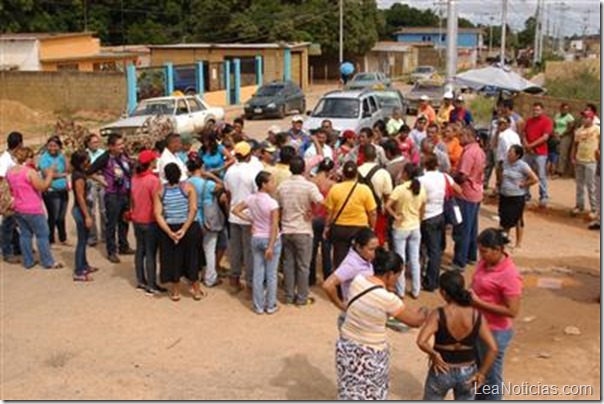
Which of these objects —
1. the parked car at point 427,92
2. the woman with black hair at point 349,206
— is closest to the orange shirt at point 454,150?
the woman with black hair at point 349,206

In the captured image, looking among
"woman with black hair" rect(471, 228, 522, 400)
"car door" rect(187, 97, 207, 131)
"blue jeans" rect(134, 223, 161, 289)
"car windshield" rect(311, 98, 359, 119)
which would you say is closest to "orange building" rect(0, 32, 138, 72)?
"car door" rect(187, 97, 207, 131)

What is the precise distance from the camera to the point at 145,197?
8.66 meters

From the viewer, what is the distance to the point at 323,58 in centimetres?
5769

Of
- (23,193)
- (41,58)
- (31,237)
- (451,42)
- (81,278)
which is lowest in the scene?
(81,278)

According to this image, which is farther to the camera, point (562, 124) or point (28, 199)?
point (562, 124)

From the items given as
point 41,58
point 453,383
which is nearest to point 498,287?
point 453,383

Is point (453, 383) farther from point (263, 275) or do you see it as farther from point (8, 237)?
point (8, 237)

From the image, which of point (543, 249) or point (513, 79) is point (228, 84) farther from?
point (543, 249)

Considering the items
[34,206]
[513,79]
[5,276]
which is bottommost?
[5,276]

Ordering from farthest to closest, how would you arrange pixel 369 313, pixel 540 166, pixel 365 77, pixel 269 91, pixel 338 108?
pixel 365 77
pixel 269 91
pixel 338 108
pixel 540 166
pixel 369 313

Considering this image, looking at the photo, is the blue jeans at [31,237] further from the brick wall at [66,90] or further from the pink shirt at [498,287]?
the brick wall at [66,90]

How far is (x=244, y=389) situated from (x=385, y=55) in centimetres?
6379

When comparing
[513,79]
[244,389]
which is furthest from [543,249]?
[513,79]

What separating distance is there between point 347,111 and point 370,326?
14316 millimetres
